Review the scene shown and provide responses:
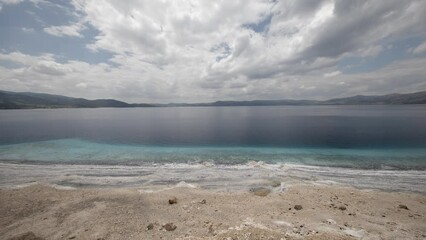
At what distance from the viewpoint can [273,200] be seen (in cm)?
2398

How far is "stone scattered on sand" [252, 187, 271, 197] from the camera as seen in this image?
26047mm

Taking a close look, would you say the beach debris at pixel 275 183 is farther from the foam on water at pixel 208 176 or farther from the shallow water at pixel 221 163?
the shallow water at pixel 221 163

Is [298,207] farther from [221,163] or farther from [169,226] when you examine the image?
[221,163]

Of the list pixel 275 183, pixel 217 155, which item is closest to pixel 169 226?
pixel 275 183

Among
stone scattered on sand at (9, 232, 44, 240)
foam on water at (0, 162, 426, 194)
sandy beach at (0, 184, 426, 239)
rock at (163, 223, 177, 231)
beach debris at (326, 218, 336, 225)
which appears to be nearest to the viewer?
stone scattered on sand at (9, 232, 44, 240)

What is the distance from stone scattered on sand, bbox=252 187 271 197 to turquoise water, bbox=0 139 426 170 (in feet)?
46.7

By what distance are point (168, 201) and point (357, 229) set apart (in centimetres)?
1798

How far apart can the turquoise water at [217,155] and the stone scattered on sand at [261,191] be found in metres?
14.2

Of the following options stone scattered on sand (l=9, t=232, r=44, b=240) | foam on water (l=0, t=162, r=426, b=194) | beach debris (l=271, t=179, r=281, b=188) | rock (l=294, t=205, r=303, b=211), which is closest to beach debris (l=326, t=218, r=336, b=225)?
rock (l=294, t=205, r=303, b=211)

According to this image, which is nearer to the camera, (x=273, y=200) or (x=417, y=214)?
(x=417, y=214)

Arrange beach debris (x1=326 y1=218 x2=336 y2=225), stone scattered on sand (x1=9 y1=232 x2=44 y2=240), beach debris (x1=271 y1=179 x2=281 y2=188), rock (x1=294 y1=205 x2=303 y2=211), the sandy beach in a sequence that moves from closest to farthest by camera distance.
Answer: stone scattered on sand (x1=9 y1=232 x2=44 y2=240) → the sandy beach → beach debris (x1=326 y1=218 x2=336 y2=225) → rock (x1=294 y1=205 x2=303 y2=211) → beach debris (x1=271 y1=179 x2=281 y2=188)

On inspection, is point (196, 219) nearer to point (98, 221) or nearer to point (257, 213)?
point (257, 213)

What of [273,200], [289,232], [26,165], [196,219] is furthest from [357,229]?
[26,165]

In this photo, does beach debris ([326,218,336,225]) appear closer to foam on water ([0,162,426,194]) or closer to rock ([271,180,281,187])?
foam on water ([0,162,426,194])
